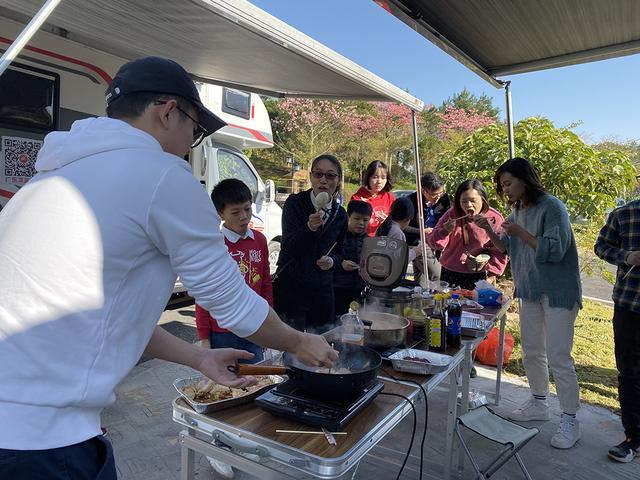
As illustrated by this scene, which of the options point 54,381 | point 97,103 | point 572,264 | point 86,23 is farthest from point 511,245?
point 97,103

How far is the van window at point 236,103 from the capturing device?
6.05 meters

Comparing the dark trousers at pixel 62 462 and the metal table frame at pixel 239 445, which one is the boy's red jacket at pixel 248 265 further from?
the dark trousers at pixel 62 462

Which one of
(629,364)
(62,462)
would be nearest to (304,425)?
(62,462)

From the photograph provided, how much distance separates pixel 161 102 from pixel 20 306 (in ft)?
1.93

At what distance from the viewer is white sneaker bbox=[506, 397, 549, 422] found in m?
3.40

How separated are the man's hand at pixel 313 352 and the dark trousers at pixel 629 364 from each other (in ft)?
8.07

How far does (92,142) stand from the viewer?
3.36 feet

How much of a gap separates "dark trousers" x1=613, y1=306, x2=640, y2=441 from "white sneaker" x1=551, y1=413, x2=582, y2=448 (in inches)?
11.9

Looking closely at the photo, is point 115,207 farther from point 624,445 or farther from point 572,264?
point 624,445

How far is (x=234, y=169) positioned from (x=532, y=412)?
4.82 m

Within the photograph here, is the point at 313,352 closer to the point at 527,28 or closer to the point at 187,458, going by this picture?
the point at 187,458

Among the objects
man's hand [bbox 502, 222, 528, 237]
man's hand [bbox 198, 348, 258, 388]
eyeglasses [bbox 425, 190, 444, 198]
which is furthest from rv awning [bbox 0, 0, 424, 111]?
eyeglasses [bbox 425, 190, 444, 198]

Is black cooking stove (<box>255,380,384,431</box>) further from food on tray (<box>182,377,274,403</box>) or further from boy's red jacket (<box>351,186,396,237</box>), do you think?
boy's red jacket (<box>351,186,396,237</box>)

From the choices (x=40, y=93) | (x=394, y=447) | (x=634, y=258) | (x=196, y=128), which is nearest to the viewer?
(x=196, y=128)
